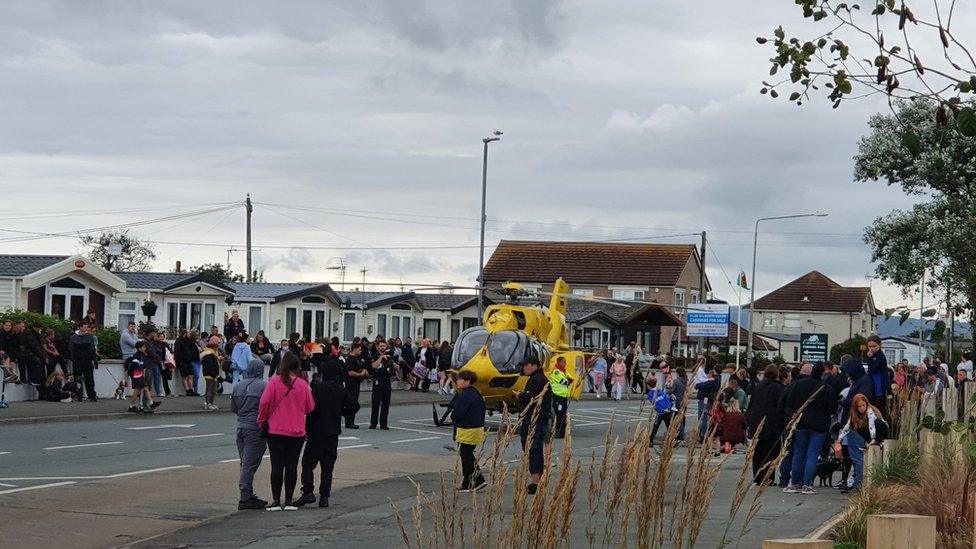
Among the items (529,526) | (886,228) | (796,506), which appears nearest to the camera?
(529,526)

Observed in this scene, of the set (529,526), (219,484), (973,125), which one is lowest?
(219,484)

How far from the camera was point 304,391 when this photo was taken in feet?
48.5

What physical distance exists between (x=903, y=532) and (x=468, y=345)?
24.4 m

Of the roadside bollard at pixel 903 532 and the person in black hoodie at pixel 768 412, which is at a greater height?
the roadside bollard at pixel 903 532

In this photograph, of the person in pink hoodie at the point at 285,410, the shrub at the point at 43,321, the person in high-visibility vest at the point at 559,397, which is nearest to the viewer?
the person in pink hoodie at the point at 285,410

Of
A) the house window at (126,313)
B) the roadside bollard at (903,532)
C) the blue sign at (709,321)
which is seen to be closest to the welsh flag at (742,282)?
the blue sign at (709,321)

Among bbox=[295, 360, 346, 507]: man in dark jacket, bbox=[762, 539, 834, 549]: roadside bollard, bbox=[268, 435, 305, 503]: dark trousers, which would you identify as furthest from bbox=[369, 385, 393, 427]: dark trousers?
bbox=[762, 539, 834, 549]: roadside bollard

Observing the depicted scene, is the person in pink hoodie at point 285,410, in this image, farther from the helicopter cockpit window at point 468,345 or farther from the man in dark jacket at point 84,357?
the man in dark jacket at point 84,357

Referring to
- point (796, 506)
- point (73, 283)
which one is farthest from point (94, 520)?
point (73, 283)

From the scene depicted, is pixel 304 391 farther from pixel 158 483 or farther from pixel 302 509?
pixel 158 483

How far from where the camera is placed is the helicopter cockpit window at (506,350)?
28734 millimetres

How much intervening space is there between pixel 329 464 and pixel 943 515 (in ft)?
22.0

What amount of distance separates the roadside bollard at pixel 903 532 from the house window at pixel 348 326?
190 ft

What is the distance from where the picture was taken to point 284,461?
15.0 metres
